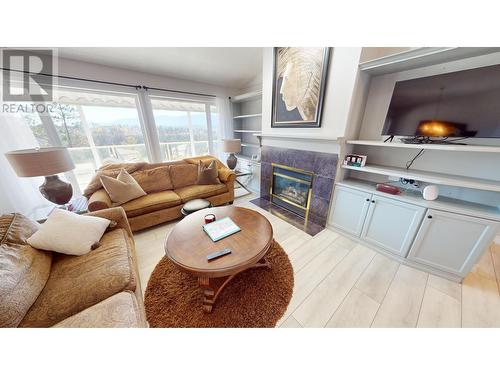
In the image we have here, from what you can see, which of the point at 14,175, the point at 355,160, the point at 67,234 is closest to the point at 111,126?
the point at 14,175

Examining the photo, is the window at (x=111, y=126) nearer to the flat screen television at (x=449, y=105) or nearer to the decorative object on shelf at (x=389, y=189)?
the flat screen television at (x=449, y=105)

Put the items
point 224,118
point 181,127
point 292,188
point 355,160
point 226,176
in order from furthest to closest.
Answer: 1. point 224,118
2. point 181,127
3. point 226,176
4. point 292,188
5. point 355,160

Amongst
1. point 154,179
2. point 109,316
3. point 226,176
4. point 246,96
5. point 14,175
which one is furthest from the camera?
point 246,96

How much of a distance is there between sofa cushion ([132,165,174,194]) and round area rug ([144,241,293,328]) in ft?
4.07

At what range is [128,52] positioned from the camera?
84.4 inches

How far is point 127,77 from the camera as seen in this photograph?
2506 mm

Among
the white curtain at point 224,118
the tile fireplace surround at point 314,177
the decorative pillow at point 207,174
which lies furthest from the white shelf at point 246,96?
the decorative pillow at point 207,174

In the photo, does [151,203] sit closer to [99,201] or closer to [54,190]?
[99,201]

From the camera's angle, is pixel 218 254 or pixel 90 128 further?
pixel 90 128

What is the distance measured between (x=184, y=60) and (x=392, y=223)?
3598 millimetres

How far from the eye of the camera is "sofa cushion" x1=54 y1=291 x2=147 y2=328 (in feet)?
2.29

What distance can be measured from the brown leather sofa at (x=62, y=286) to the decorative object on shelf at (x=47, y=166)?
25.9 inches

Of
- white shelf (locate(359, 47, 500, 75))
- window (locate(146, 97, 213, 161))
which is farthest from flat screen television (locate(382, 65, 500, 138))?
window (locate(146, 97, 213, 161))
